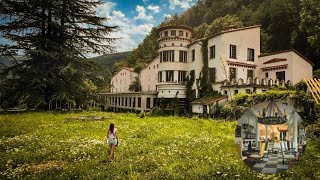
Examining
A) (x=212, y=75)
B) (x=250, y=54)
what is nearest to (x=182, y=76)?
(x=212, y=75)

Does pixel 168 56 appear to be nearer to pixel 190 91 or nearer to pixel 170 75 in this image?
pixel 170 75

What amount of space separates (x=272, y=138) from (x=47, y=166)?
27.1 feet

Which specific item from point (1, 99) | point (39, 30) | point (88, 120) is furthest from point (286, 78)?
point (1, 99)

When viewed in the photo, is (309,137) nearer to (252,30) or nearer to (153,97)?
(252,30)

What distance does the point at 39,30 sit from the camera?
34000 mm

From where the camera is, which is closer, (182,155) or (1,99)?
(182,155)

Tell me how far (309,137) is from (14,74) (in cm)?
2930

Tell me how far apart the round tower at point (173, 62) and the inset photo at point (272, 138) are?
36.2 metres

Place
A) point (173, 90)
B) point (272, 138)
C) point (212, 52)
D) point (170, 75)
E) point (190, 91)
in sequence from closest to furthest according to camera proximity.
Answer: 1. point (272, 138)
2. point (212, 52)
3. point (190, 91)
4. point (173, 90)
5. point (170, 75)

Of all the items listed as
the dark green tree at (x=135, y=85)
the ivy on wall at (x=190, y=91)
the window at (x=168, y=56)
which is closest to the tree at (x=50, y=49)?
the window at (x=168, y=56)

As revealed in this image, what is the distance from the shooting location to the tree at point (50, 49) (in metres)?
30.6

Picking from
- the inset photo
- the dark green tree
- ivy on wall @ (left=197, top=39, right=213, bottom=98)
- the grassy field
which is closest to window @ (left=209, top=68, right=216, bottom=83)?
ivy on wall @ (left=197, top=39, right=213, bottom=98)

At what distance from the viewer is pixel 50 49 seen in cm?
3325

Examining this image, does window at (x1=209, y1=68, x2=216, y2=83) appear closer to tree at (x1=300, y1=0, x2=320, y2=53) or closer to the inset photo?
tree at (x1=300, y1=0, x2=320, y2=53)
